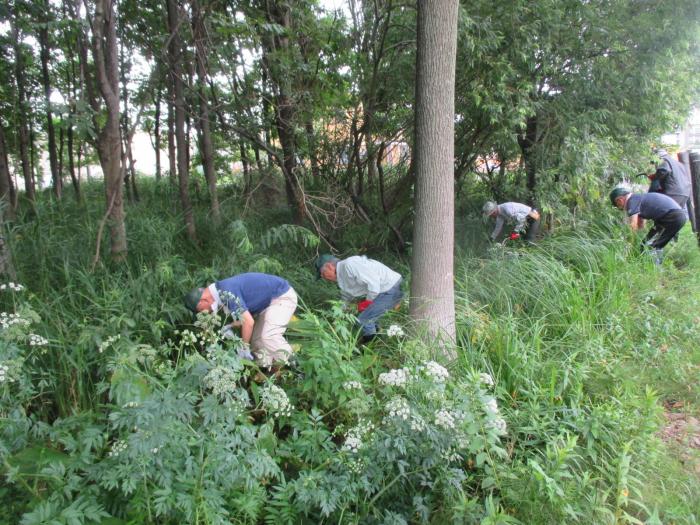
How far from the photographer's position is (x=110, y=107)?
12.9 feet

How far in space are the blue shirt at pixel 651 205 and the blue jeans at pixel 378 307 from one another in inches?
138

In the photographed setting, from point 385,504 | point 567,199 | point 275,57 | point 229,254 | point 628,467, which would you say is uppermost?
point 275,57

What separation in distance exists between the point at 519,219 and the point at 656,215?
1.62m

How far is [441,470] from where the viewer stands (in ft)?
7.13

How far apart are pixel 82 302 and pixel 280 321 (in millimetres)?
1737

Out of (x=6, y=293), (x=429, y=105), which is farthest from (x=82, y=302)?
(x=429, y=105)

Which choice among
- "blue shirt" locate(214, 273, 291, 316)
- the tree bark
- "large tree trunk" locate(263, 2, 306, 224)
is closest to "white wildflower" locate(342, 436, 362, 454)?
"blue shirt" locate(214, 273, 291, 316)

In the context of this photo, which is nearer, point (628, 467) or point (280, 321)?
point (628, 467)

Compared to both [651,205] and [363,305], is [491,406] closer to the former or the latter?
[363,305]

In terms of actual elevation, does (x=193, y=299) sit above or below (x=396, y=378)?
above

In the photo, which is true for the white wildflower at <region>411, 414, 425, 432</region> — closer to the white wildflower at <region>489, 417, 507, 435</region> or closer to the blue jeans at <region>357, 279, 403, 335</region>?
the white wildflower at <region>489, 417, 507, 435</region>

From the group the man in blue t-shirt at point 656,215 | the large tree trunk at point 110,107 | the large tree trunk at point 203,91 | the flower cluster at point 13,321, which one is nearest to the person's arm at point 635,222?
the man in blue t-shirt at point 656,215

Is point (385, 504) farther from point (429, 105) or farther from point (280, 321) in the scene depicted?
point (429, 105)

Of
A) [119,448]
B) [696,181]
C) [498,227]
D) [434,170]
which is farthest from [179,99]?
[696,181]
